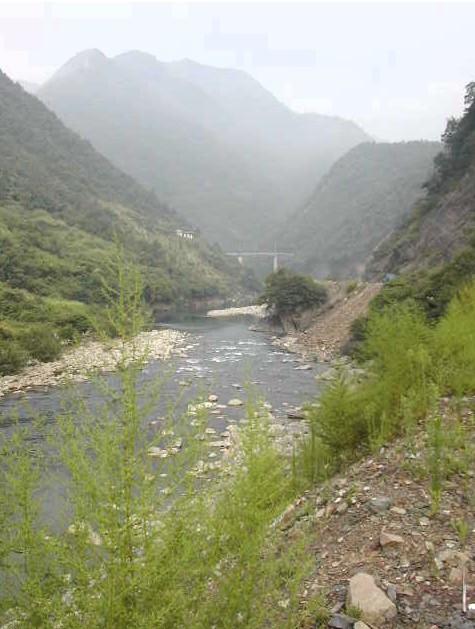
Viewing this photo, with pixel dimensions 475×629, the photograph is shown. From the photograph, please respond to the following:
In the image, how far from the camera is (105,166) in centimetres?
13300

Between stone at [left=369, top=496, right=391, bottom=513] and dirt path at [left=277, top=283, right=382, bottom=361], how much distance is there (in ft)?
77.1

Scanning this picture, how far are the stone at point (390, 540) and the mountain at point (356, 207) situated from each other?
259 feet

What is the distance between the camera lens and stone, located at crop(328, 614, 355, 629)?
14.5 feet

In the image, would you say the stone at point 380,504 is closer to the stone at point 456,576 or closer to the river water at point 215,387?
the stone at point 456,576

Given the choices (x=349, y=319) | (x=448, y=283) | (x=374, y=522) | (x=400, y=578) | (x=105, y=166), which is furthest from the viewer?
(x=105, y=166)

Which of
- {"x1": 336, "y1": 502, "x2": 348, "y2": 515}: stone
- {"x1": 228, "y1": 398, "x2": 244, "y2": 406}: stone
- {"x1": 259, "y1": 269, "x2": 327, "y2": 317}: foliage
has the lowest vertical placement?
{"x1": 228, "y1": 398, "x2": 244, "y2": 406}: stone

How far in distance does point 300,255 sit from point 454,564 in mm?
136817

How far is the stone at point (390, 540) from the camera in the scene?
535cm

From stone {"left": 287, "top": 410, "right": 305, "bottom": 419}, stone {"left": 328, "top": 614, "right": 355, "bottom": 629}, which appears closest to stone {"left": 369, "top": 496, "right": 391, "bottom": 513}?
stone {"left": 328, "top": 614, "right": 355, "bottom": 629}

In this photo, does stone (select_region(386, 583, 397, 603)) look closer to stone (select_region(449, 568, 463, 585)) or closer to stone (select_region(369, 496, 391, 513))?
stone (select_region(449, 568, 463, 585))

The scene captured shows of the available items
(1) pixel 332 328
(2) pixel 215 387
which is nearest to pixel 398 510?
(2) pixel 215 387

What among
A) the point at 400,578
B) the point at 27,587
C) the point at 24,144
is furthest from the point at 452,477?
the point at 24,144

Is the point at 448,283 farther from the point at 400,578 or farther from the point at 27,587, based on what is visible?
the point at 27,587

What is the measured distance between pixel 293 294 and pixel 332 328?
9.48 m
